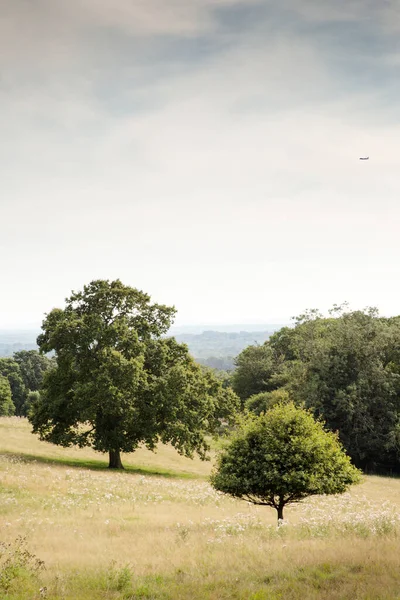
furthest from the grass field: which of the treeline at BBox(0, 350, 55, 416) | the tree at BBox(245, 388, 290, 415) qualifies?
the treeline at BBox(0, 350, 55, 416)

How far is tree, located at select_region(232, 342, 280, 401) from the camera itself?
A: 94.9m

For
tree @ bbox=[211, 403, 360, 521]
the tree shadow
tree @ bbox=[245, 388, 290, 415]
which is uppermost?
tree @ bbox=[211, 403, 360, 521]

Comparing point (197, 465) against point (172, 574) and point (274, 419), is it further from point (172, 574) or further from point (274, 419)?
point (172, 574)

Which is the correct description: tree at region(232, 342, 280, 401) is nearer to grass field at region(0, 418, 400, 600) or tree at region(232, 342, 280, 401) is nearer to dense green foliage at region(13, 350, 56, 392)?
dense green foliage at region(13, 350, 56, 392)

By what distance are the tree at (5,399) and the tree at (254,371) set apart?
135 ft

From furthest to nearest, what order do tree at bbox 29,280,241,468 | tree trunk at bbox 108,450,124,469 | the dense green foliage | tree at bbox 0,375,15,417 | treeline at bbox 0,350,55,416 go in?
the dense green foliage, treeline at bbox 0,350,55,416, tree at bbox 0,375,15,417, tree trunk at bbox 108,450,124,469, tree at bbox 29,280,241,468

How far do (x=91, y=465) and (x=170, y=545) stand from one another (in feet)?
85.8

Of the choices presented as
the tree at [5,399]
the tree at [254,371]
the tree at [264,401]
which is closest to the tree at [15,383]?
the tree at [5,399]

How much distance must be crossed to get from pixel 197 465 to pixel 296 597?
41414 millimetres

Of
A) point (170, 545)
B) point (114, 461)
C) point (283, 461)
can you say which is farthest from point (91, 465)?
point (170, 545)

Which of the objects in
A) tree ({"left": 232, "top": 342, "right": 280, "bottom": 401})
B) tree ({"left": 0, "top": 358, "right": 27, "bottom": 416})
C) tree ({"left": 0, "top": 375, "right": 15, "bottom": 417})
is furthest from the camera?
tree ({"left": 0, "top": 358, "right": 27, "bottom": 416})

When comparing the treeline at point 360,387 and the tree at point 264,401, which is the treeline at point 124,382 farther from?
the tree at point 264,401

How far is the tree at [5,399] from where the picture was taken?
90875 millimetres

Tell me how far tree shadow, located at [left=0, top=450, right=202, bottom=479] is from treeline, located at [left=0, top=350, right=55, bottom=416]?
61.2m
